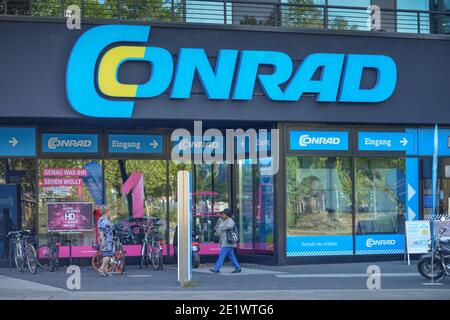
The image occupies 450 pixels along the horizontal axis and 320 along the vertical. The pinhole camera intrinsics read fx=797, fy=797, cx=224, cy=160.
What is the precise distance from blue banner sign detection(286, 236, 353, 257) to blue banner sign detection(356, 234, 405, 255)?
0.32 meters

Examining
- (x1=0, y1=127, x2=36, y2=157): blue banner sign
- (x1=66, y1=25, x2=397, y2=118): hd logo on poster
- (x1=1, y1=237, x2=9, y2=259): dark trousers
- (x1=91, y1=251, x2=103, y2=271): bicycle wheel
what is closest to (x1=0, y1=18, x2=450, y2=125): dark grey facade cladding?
(x1=66, y1=25, x2=397, y2=118): hd logo on poster

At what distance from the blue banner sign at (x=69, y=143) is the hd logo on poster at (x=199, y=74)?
6.33 ft

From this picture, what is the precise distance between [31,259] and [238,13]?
8.96 metres

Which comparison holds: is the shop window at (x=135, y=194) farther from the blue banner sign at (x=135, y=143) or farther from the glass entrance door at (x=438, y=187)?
the glass entrance door at (x=438, y=187)

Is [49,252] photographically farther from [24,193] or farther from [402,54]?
[402,54]

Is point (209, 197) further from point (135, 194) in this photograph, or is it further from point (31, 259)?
point (31, 259)

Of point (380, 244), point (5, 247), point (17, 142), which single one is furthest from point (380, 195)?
point (5, 247)

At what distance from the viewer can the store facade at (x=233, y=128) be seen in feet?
67.8

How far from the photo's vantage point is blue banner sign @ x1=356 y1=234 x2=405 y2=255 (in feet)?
73.8

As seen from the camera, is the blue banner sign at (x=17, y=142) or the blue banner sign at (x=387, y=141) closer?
the blue banner sign at (x=17, y=142)

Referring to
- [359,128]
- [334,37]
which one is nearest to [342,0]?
[334,37]

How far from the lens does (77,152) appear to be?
73.1 ft

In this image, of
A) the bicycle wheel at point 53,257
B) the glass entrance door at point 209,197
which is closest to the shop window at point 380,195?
the glass entrance door at point 209,197

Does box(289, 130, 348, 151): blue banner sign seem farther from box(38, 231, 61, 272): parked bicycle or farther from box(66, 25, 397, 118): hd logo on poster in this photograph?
box(38, 231, 61, 272): parked bicycle
